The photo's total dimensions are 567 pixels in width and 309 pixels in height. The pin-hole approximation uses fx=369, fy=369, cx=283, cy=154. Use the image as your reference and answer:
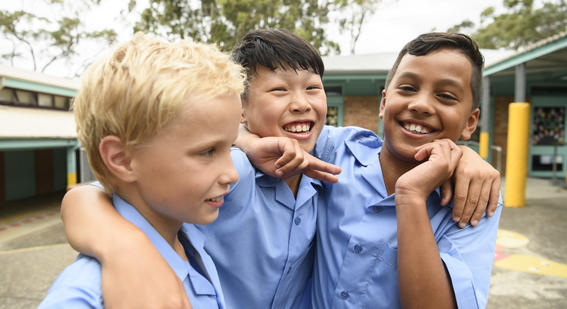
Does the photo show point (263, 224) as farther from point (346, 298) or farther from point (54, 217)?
point (54, 217)

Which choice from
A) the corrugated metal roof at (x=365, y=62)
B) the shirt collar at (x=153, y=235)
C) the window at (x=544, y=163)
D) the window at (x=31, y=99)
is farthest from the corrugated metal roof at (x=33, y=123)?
the window at (x=544, y=163)

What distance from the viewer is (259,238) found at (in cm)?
130

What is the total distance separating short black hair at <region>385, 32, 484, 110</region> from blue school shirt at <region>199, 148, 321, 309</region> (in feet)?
2.25

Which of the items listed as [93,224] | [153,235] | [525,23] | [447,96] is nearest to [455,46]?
[447,96]

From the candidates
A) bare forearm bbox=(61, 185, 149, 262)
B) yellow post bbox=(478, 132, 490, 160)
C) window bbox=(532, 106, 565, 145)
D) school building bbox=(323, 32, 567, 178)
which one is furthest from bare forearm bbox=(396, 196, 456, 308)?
window bbox=(532, 106, 565, 145)

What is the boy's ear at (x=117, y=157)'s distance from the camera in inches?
34.4

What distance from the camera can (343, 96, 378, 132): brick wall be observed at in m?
11.7

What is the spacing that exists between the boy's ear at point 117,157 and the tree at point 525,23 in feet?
77.5

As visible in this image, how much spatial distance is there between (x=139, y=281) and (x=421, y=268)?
2.55ft

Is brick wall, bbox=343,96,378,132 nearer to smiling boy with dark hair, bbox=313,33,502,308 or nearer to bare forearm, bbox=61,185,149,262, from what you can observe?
smiling boy with dark hair, bbox=313,33,502,308

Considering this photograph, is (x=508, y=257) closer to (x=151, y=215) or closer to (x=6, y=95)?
(x=151, y=215)

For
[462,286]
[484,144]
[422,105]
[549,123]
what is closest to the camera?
[462,286]

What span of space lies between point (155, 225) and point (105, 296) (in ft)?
0.89

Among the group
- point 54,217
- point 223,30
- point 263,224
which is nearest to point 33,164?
point 54,217
